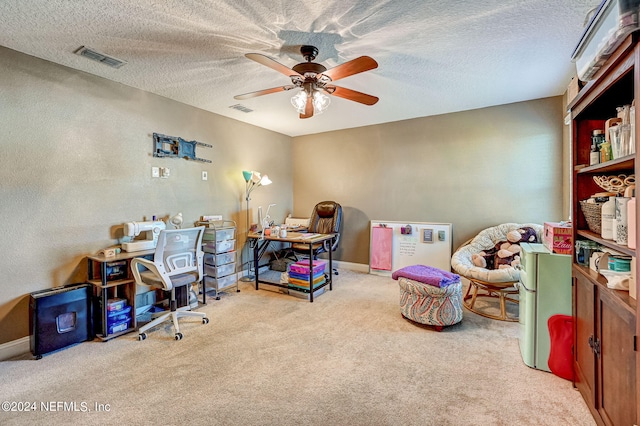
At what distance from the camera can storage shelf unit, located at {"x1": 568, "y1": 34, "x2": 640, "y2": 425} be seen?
3.77 feet

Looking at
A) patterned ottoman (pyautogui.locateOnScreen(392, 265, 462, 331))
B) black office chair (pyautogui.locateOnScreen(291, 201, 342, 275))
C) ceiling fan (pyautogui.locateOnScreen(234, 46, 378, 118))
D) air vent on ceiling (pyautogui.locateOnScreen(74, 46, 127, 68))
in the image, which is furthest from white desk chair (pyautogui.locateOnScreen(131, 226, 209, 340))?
patterned ottoman (pyautogui.locateOnScreen(392, 265, 462, 331))

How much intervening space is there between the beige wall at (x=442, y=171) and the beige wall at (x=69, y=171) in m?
2.36

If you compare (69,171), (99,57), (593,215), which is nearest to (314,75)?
(99,57)

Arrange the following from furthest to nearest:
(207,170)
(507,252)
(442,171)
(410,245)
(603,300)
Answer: (410,245) < (442,171) < (207,170) < (507,252) < (603,300)

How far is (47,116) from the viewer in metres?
2.55

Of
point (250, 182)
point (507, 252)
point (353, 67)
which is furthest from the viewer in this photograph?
point (250, 182)

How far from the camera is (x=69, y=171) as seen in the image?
269 cm

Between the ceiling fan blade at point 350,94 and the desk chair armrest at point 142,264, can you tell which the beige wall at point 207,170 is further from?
the ceiling fan blade at point 350,94

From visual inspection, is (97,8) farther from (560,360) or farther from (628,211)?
(560,360)

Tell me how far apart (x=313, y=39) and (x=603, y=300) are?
8.04 ft

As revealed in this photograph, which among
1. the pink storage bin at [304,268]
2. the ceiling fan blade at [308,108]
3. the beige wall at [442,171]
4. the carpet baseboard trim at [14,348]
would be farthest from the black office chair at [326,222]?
the carpet baseboard trim at [14,348]

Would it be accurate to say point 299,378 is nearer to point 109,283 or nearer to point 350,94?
point 109,283

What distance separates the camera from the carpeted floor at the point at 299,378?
165 centimetres

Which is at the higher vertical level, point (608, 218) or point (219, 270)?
point (608, 218)
